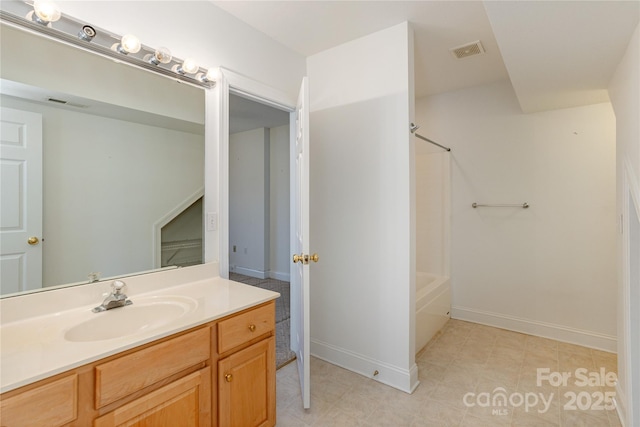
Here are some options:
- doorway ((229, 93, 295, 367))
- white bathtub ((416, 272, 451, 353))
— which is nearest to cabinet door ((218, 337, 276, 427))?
white bathtub ((416, 272, 451, 353))

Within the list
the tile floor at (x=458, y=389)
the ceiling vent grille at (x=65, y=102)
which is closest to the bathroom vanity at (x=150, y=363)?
the tile floor at (x=458, y=389)

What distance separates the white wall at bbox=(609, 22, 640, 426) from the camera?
4.83ft

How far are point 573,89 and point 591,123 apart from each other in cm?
61

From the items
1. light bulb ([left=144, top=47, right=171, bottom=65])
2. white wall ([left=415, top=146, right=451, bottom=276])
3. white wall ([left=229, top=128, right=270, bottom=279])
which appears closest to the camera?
light bulb ([left=144, top=47, right=171, bottom=65])

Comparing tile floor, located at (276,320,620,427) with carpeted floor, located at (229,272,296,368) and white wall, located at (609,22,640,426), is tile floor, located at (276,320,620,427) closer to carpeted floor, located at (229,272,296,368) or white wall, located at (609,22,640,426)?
carpeted floor, located at (229,272,296,368)

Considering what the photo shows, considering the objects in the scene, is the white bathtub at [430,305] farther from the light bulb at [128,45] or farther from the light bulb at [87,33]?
the light bulb at [87,33]

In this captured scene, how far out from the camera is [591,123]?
2.66 metres

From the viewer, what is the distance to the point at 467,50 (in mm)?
2398

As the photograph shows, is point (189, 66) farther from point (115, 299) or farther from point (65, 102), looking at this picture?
point (115, 299)

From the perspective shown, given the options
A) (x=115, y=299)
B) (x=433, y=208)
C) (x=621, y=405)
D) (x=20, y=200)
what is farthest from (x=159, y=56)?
(x=621, y=405)

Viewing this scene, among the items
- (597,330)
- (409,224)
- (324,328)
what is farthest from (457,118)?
(324,328)

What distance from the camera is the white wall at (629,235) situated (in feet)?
4.83

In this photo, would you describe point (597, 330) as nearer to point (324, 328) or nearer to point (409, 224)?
point (409, 224)

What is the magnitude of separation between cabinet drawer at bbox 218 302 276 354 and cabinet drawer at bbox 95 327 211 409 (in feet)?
0.23
